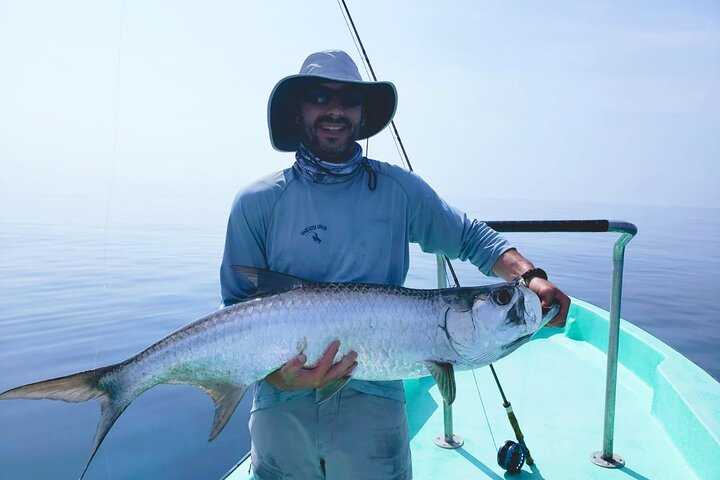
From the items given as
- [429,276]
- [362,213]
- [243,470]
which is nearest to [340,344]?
[362,213]

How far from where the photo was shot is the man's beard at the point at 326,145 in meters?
2.61

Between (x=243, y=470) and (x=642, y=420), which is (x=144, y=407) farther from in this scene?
(x=642, y=420)

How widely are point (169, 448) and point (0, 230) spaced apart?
2007 cm

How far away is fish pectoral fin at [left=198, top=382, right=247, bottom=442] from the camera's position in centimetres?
229

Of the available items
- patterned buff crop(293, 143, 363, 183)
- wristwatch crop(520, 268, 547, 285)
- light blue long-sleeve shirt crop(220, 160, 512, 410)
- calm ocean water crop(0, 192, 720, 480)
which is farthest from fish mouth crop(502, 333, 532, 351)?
calm ocean water crop(0, 192, 720, 480)

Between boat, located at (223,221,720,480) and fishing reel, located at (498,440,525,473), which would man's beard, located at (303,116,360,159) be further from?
fishing reel, located at (498,440,525,473)

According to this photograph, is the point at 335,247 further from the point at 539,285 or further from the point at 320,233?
the point at 539,285

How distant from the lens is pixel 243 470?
3.13 metres

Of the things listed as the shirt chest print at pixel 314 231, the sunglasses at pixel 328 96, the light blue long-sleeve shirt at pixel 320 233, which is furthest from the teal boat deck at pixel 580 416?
the sunglasses at pixel 328 96

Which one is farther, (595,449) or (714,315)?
(714,315)

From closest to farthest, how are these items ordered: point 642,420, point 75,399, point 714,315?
point 75,399
point 642,420
point 714,315

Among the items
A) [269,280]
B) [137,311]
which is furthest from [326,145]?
[137,311]

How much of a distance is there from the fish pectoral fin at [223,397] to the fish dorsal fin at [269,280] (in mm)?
452

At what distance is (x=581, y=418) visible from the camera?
421cm
